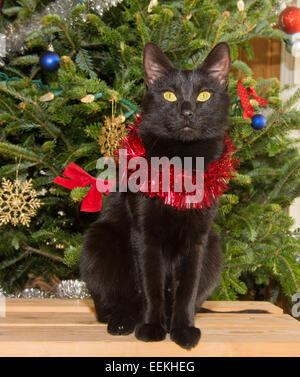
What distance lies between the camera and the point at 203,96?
2.98 ft

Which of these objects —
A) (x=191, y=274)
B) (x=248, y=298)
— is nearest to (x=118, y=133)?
(x=191, y=274)

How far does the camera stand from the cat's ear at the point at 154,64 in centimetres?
95

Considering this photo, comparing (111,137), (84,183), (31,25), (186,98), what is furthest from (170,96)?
(31,25)

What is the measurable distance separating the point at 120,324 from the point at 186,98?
54cm

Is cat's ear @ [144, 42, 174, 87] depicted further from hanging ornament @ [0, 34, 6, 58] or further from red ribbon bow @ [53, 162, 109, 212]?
hanging ornament @ [0, 34, 6, 58]

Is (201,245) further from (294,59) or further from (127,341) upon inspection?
(294,59)

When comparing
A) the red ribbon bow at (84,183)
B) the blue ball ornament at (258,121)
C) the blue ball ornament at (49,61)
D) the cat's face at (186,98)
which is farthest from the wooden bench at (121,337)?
the blue ball ornament at (49,61)

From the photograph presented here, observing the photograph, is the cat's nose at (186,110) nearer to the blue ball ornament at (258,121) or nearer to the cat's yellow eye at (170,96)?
the cat's yellow eye at (170,96)

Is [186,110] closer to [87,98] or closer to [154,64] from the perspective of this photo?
[154,64]

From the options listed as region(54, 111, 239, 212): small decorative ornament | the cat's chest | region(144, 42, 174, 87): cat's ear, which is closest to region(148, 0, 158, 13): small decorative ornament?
region(144, 42, 174, 87): cat's ear

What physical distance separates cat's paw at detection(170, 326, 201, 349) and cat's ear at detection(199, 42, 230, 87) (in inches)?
22.9

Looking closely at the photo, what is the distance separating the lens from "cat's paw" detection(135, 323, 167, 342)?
0.82 m

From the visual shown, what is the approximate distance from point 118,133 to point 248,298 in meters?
1.22

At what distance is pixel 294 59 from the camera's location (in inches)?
78.3
